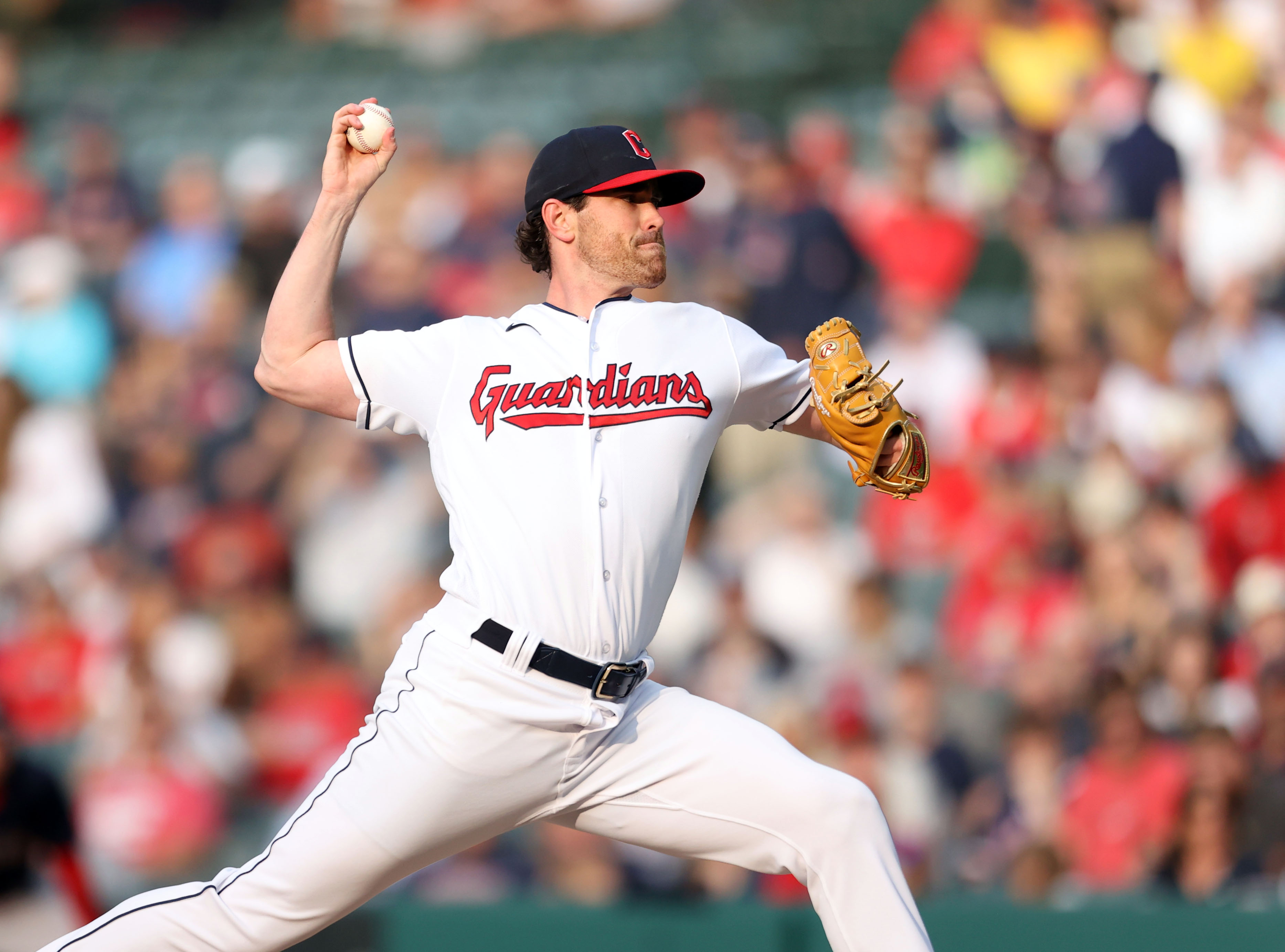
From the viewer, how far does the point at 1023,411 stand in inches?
295

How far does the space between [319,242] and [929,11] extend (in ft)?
27.6

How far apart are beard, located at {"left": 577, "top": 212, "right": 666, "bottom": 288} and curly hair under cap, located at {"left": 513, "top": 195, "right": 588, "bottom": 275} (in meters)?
0.12

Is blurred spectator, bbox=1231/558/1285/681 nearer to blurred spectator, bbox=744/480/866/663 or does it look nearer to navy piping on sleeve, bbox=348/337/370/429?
blurred spectator, bbox=744/480/866/663

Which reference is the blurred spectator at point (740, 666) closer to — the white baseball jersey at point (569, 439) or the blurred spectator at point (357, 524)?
the blurred spectator at point (357, 524)

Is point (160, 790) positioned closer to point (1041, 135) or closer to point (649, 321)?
point (649, 321)

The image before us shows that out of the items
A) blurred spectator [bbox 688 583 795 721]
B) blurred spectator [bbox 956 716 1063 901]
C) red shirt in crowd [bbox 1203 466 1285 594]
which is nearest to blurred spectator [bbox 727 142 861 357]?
blurred spectator [bbox 688 583 795 721]

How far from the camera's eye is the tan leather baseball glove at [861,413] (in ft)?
10.9

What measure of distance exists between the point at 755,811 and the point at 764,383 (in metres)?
0.91

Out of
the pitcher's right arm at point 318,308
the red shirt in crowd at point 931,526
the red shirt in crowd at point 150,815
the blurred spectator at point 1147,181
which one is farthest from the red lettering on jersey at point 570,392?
the blurred spectator at point 1147,181

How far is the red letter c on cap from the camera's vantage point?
343 centimetres

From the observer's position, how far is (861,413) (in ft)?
10.9

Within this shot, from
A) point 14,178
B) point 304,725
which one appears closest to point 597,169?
point 304,725

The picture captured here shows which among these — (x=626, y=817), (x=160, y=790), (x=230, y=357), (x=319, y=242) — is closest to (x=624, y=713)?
(x=626, y=817)

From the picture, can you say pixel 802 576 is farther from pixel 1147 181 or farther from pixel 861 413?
pixel 861 413
